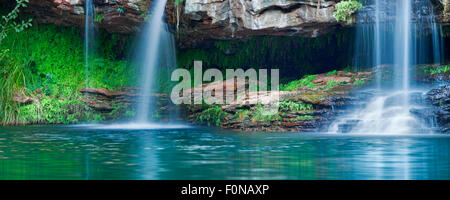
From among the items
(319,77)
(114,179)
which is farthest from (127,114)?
(114,179)

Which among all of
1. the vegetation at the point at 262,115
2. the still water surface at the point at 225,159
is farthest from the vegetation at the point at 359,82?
the still water surface at the point at 225,159

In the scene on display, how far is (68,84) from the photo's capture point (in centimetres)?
1933

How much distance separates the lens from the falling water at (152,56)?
17.9 m

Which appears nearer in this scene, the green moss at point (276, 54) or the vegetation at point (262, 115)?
the vegetation at point (262, 115)

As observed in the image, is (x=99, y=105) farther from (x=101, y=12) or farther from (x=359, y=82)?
(x=359, y=82)

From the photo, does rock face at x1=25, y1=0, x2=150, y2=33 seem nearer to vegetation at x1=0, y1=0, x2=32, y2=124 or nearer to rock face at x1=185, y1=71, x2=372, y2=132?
vegetation at x1=0, y1=0, x2=32, y2=124

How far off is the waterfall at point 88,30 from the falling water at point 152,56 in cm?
191

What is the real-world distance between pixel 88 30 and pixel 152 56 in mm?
2498

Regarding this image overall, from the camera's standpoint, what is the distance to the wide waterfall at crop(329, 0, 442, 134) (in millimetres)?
14495

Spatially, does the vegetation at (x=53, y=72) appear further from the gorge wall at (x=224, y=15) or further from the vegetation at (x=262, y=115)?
the vegetation at (x=262, y=115)

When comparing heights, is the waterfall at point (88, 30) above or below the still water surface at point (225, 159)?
above

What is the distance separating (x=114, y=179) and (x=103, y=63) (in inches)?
614

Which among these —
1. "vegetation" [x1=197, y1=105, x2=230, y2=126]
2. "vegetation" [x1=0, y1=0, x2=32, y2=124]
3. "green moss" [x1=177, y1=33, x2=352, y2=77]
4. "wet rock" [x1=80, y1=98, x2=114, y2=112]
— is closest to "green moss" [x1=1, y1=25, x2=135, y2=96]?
"wet rock" [x1=80, y1=98, x2=114, y2=112]

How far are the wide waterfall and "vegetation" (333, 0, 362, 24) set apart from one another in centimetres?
49
